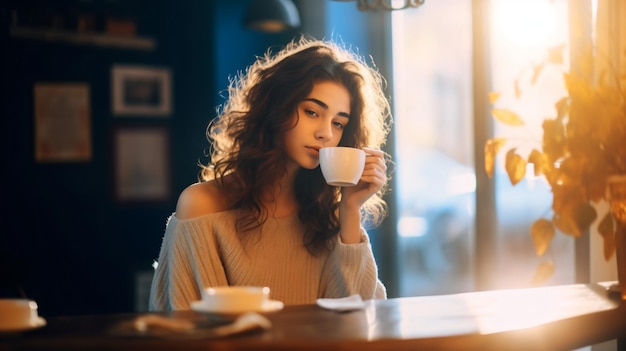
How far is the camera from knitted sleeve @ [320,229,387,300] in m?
2.05

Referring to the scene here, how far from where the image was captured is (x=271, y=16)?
15.1ft

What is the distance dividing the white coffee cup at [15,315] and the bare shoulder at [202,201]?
900 mm

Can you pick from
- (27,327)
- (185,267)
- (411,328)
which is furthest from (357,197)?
(27,327)

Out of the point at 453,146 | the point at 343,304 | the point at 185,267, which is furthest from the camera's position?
the point at 453,146

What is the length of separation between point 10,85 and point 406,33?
8.52ft

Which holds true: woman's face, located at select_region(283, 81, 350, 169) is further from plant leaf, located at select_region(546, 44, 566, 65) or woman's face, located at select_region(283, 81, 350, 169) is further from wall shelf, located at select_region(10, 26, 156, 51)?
wall shelf, located at select_region(10, 26, 156, 51)

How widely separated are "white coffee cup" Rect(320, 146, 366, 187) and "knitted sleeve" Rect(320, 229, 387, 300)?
0.25 m

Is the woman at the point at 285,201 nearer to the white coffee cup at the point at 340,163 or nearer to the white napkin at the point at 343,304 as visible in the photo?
the white coffee cup at the point at 340,163

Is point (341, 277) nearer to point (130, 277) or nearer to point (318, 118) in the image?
point (318, 118)

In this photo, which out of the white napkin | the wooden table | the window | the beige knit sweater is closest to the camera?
the wooden table

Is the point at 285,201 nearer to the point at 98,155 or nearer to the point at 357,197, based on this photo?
the point at 357,197

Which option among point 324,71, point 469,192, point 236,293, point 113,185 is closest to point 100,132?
point 113,185

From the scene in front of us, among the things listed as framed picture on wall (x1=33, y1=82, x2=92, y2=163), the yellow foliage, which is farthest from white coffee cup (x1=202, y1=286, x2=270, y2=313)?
framed picture on wall (x1=33, y1=82, x2=92, y2=163)

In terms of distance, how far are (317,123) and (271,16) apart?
2.54 meters
